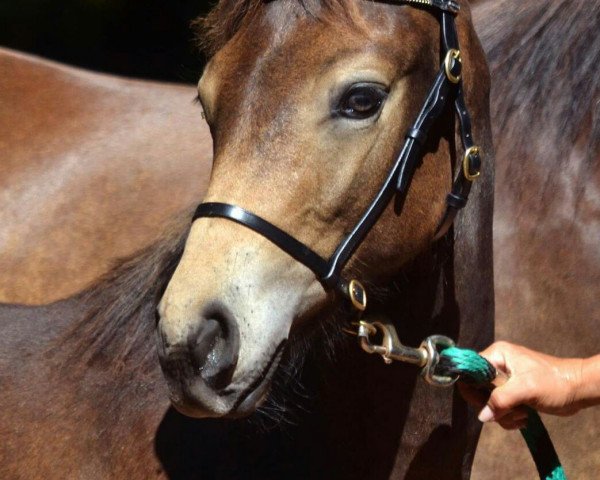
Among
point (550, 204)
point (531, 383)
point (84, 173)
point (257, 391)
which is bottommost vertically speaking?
point (84, 173)

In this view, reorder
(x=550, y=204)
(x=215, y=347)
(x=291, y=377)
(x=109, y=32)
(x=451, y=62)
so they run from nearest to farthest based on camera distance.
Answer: (x=215, y=347)
(x=451, y=62)
(x=291, y=377)
(x=550, y=204)
(x=109, y=32)

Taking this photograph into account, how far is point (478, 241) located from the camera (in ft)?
6.55

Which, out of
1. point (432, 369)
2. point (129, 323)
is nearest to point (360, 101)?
point (432, 369)

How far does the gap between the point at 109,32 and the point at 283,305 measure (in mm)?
4479

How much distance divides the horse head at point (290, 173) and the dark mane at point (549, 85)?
39.6 inches

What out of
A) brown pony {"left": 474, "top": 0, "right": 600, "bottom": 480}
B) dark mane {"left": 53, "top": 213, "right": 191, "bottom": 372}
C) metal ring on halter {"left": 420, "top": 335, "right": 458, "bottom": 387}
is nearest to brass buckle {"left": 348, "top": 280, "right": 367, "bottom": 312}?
metal ring on halter {"left": 420, "top": 335, "right": 458, "bottom": 387}

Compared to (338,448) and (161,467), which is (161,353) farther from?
(338,448)

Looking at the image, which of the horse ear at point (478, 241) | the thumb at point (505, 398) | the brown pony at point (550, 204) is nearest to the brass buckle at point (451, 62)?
the horse ear at point (478, 241)

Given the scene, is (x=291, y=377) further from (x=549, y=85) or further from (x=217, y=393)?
(x=549, y=85)

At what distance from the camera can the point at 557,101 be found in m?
2.78

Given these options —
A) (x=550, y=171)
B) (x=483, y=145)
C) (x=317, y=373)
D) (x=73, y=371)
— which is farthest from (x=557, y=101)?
(x=73, y=371)

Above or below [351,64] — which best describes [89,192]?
below

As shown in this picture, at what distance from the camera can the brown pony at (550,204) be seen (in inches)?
105

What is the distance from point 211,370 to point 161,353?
79 mm
